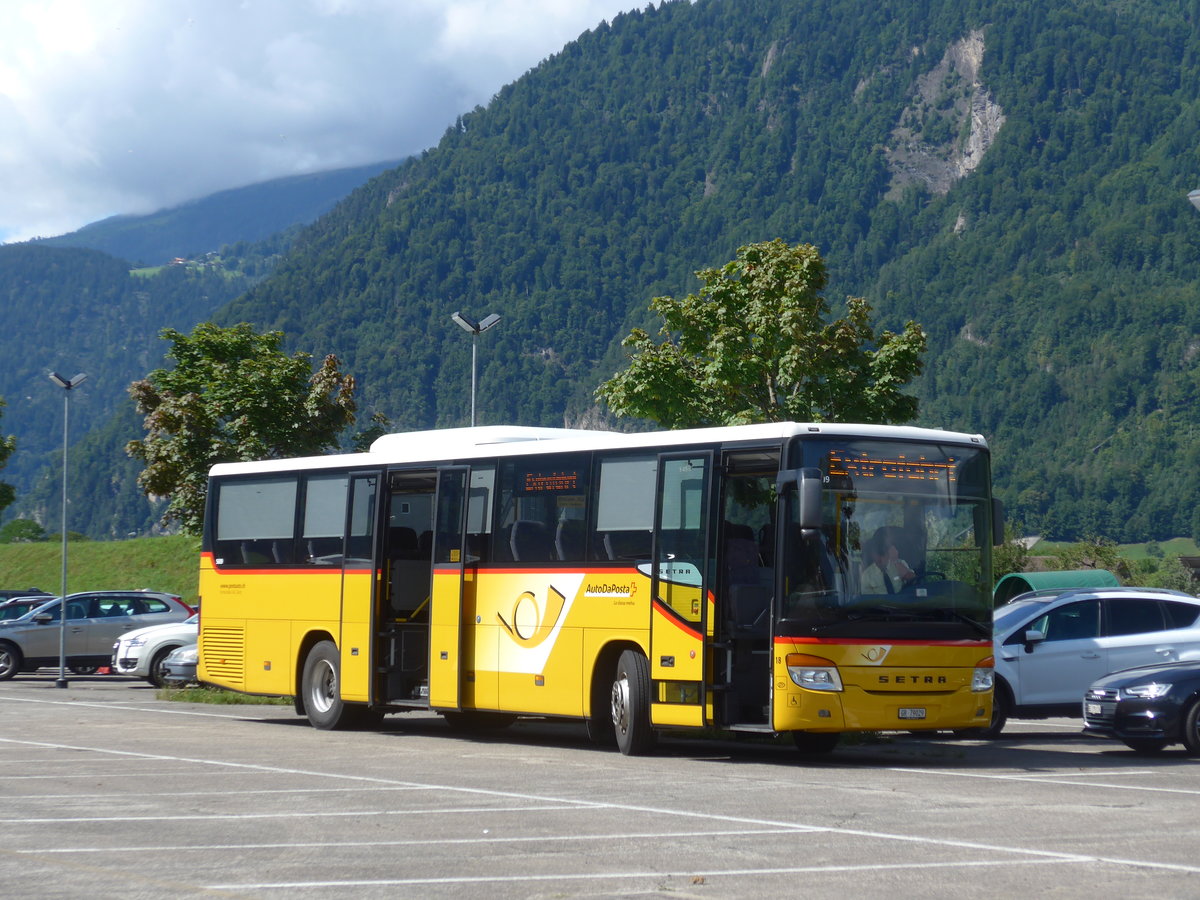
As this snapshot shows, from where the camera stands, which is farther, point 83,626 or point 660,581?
point 83,626

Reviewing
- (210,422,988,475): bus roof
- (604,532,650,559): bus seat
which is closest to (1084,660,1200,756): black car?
(210,422,988,475): bus roof

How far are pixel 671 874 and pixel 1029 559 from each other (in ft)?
159

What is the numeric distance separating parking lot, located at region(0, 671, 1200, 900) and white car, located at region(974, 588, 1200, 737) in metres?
1.02

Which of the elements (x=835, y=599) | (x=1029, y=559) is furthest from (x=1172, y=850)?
(x=1029, y=559)

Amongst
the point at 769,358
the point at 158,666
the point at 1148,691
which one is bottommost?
the point at 158,666

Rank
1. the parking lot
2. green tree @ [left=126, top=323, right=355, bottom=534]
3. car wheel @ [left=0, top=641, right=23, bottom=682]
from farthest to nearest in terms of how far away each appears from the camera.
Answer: green tree @ [left=126, top=323, right=355, bottom=534], car wheel @ [left=0, top=641, right=23, bottom=682], the parking lot

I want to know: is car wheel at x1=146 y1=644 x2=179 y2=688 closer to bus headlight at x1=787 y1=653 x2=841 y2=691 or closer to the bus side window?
the bus side window

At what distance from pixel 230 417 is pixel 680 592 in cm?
2658

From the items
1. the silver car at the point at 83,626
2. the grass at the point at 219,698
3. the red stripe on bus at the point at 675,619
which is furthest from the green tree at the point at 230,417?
the red stripe on bus at the point at 675,619

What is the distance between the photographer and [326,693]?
810 inches

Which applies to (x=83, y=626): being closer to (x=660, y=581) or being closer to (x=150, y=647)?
(x=150, y=647)

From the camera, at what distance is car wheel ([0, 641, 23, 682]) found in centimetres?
3462

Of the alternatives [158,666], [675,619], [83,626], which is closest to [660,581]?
[675,619]

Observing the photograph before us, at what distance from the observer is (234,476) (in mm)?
22375
